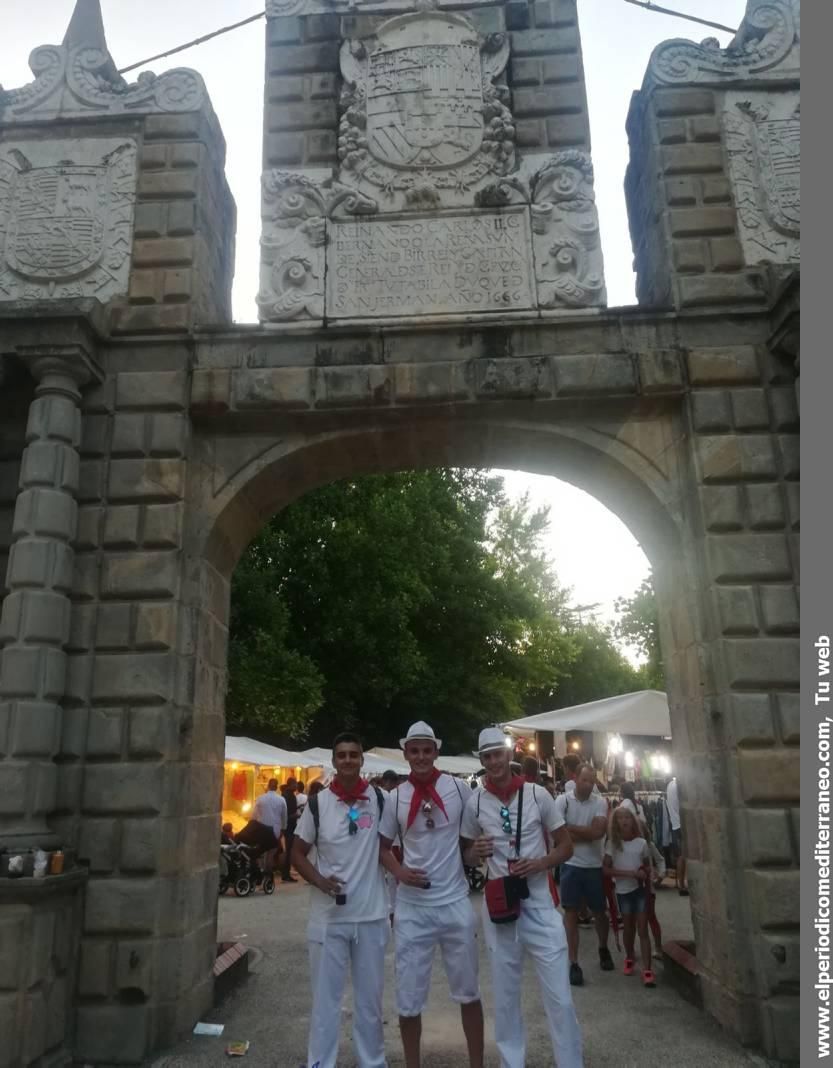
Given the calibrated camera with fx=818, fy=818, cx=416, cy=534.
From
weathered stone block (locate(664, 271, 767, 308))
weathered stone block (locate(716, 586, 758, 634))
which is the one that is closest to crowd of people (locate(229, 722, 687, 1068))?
weathered stone block (locate(716, 586, 758, 634))

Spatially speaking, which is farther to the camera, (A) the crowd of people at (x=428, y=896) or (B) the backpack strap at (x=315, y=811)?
(B) the backpack strap at (x=315, y=811)

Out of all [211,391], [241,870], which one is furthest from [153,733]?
[241,870]

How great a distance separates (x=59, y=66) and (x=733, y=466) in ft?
25.4

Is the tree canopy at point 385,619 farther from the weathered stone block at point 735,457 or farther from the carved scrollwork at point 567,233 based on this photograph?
the weathered stone block at point 735,457

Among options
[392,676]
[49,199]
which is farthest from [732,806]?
[392,676]

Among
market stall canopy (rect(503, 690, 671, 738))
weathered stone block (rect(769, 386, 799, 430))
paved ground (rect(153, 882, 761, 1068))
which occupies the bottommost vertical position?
paved ground (rect(153, 882, 761, 1068))

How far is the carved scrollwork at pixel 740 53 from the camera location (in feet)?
26.2

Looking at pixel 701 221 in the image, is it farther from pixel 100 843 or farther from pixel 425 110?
pixel 100 843

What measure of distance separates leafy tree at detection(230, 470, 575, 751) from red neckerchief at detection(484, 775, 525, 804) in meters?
12.3

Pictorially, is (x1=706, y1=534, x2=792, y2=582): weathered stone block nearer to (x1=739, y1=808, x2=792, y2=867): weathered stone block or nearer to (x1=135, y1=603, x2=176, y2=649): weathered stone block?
(x1=739, y1=808, x2=792, y2=867): weathered stone block

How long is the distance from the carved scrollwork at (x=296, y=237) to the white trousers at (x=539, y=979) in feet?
17.5

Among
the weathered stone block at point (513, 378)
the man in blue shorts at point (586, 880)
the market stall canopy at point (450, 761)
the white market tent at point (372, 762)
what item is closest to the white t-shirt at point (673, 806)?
the man in blue shorts at point (586, 880)

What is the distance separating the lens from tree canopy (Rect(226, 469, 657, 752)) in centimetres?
1792

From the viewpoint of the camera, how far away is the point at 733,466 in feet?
21.9
